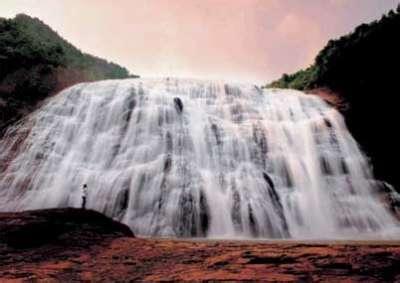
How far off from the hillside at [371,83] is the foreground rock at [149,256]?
15.3m

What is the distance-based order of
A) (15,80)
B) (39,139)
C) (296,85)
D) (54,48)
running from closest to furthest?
(39,139), (15,80), (54,48), (296,85)

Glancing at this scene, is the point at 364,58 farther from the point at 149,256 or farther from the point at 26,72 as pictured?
the point at 149,256

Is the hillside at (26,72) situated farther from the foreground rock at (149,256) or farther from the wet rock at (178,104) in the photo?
the foreground rock at (149,256)

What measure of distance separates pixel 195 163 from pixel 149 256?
11063 mm

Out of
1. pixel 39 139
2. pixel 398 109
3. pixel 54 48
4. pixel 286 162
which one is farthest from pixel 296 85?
pixel 39 139

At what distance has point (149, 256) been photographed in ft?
17.4

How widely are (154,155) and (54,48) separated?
1443 centimetres

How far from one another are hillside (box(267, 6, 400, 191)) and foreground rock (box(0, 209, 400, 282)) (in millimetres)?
15341

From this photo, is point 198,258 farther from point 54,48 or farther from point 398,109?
point 54,48

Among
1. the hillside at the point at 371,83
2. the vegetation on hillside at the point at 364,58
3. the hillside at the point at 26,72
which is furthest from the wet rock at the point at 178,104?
the vegetation on hillside at the point at 364,58

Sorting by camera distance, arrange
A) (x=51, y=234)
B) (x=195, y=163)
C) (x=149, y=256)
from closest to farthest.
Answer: (x=149, y=256)
(x=51, y=234)
(x=195, y=163)

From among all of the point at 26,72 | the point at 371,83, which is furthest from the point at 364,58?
the point at 26,72

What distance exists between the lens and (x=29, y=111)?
21.4m

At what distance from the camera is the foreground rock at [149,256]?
4.05m
